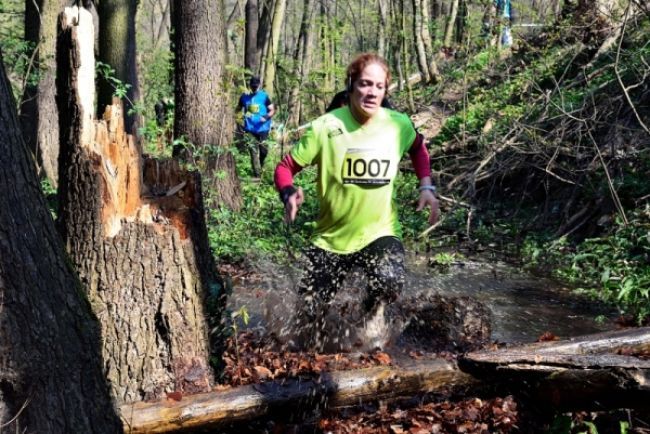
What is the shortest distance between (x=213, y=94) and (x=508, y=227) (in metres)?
4.74

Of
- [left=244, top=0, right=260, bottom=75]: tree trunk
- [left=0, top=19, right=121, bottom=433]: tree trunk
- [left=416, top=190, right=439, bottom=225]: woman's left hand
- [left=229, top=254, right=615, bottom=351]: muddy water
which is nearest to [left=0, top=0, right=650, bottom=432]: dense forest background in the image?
[left=0, top=19, right=121, bottom=433]: tree trunk

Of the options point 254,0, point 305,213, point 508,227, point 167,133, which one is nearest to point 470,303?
point 508,227

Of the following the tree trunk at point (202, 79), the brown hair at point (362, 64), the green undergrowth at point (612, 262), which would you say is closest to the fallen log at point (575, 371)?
the green undergrowth at point (612, 262)

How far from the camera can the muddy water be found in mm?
5485

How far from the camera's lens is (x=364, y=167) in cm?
484

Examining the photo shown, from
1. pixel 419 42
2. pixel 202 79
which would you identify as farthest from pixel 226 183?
pixel 419 42

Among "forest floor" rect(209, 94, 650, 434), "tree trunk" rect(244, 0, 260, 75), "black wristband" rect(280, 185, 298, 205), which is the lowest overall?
"forest floor" rect(209, 94, 650, 434)

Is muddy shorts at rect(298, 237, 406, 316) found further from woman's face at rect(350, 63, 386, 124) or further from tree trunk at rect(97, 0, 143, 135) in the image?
tree trunk at rect(97, 0, 143, 135)

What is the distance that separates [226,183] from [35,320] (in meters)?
7.57

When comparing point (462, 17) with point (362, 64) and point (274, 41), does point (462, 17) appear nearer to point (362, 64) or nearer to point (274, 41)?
point (274, 41)

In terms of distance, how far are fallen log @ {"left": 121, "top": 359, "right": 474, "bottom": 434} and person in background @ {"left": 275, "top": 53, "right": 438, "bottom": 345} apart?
45.0 inches

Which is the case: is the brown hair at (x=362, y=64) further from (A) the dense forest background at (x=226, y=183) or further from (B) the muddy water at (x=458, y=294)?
(B) the muddy water at (x=458, y=294)

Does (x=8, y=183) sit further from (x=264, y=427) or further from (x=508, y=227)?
(x=508, y=227)

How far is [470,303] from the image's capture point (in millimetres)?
6133
